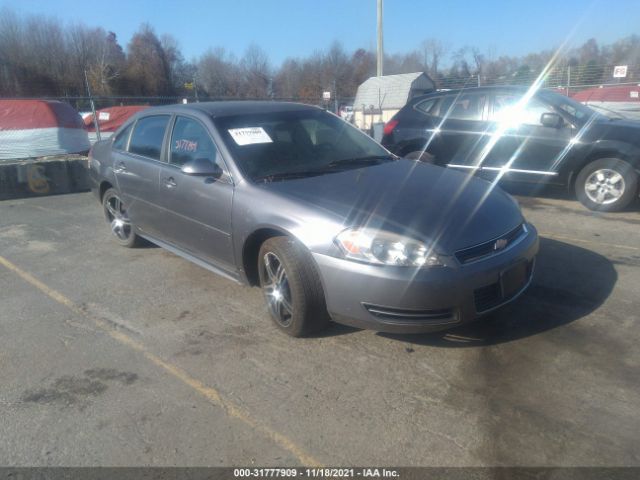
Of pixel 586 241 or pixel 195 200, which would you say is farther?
pixel 586 241

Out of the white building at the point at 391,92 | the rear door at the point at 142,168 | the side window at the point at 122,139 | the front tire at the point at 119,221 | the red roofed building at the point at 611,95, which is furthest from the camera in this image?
the white building at the point at 391,92

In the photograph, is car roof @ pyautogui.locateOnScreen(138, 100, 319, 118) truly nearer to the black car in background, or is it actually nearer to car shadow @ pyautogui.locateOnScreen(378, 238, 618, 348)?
car shadow @ pyautogui.locateOnScreen(378, 238, 618, 348)

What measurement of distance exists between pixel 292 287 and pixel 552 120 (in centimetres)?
490

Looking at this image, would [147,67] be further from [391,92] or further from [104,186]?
[104,186]

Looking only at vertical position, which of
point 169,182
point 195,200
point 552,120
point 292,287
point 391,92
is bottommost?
point 292,287

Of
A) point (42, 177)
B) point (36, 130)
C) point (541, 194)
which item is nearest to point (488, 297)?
point (541, 194)

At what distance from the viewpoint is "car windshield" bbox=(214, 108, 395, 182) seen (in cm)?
378

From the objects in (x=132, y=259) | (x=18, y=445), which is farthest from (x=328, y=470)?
(x=132, y=259)

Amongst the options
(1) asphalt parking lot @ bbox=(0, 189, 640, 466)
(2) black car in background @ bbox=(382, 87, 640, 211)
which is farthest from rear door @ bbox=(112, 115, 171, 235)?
(2) black car in background @ bbox=(382, 87, 640, 211)

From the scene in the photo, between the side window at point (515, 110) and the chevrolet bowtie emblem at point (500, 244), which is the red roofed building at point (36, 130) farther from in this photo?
the chevrolet bowtie emblem at point (500, 244)

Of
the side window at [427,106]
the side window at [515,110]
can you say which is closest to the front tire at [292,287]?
the side window at [515,110]

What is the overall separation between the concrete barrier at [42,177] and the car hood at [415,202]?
24.4ft

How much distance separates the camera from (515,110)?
22.6 ft

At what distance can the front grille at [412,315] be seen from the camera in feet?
9.52
